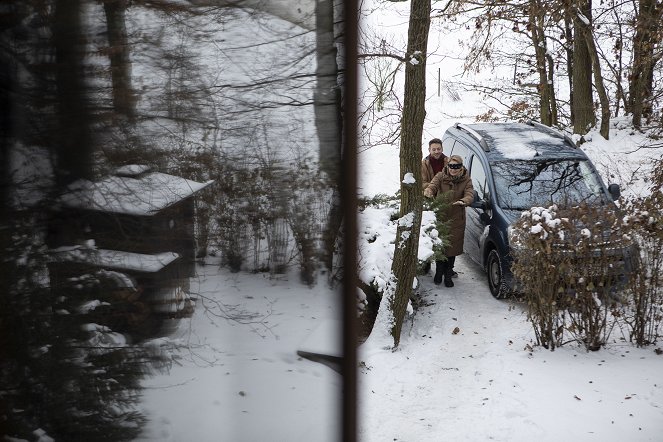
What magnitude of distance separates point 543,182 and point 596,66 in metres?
5.79

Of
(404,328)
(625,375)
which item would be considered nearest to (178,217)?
(625,375)

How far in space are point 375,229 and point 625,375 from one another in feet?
9.66

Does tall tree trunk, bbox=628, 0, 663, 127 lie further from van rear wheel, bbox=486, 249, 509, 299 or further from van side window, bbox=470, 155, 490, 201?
van rear wheel, bbox=486, 249, 509, 299

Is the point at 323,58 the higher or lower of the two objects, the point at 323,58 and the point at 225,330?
the higher

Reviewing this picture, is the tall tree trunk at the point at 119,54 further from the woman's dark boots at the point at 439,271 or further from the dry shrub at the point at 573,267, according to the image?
the woman's dark boots at the point at 439,271

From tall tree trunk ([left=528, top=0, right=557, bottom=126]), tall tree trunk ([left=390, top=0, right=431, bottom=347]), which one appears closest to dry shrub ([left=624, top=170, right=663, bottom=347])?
tall tree trunk ([left=390, top=0, right=431, bottom=347])

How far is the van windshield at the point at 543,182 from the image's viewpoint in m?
7.39

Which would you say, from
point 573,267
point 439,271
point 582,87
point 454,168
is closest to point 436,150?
point 454,168

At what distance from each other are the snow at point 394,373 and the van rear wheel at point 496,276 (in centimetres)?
12

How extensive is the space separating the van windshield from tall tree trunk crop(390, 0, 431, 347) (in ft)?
5.71

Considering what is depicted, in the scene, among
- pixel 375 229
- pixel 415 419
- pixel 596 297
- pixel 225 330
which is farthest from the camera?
pixel 375 229

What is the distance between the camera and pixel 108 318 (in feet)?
3.98

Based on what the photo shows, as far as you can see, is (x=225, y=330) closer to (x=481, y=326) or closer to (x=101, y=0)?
(x=101, y=0)

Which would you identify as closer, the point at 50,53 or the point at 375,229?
the point at 50,53
